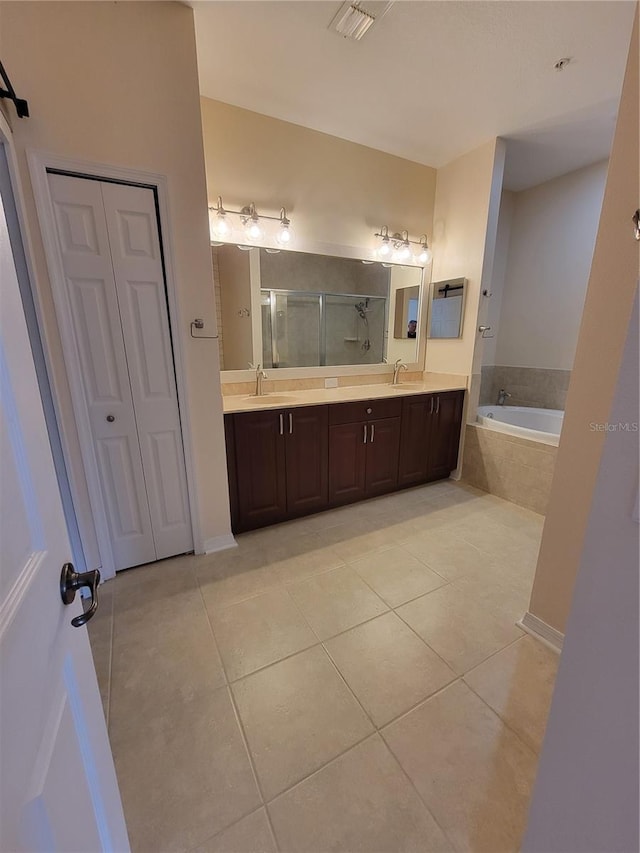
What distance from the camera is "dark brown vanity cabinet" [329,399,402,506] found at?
2.60 meters

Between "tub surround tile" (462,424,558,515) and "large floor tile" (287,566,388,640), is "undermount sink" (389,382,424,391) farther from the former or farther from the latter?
"large floor tile" (287,566,388,640)

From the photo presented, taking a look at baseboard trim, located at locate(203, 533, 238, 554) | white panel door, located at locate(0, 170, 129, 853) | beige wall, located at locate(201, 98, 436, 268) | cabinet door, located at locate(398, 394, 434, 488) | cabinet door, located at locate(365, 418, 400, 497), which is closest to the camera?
white panel door, located at locate(0, 170, 129, 853)

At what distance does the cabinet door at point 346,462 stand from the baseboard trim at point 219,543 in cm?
81

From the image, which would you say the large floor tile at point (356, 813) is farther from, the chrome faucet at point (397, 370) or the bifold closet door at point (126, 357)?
the chrome faucet at point (397, 370)

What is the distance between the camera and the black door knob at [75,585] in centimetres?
62

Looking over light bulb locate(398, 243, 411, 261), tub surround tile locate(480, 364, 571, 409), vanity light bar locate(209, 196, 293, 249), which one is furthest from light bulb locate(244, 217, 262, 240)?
tub surround tile locate(480, 364, 571, 409)

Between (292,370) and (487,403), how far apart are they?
2.45m

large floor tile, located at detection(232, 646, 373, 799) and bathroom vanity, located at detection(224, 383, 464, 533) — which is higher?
bathroom vanity, located at detection(224, 383, 464, 533)

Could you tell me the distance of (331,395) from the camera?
2.73 m

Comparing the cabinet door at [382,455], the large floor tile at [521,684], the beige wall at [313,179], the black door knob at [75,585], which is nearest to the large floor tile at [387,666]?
the large floor tile at [521,684]

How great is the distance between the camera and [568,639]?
2.28 feet

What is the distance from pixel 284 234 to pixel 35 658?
9.00ft

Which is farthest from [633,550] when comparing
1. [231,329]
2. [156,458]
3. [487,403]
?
[487,403]

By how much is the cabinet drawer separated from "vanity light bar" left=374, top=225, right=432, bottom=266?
134cm
